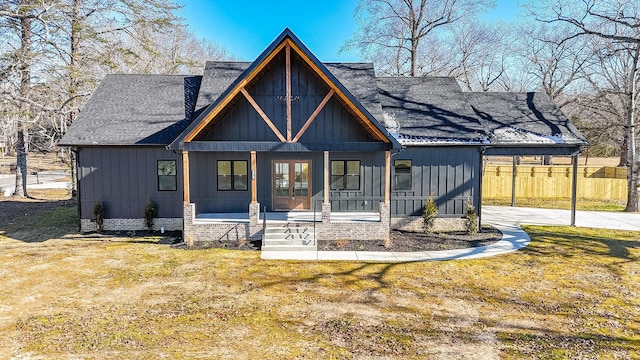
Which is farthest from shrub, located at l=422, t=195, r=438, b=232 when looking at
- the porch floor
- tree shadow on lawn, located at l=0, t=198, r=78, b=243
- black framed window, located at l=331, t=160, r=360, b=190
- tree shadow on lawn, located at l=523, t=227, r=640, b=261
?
tree shadow on lawn, located at l=0, t=198, r=78, b=243

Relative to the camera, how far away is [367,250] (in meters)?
11.5

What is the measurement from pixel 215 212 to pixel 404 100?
912 centimetres

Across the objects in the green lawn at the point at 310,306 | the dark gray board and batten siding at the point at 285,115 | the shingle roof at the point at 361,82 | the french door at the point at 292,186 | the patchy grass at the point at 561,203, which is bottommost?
the green lawn at the point at 310,306

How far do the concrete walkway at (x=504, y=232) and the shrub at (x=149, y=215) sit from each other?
5.16 meters

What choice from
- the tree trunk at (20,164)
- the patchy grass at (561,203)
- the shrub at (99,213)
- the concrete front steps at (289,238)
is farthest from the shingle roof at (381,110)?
the tree trunk at (20,164)

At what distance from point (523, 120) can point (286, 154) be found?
10.2 meters

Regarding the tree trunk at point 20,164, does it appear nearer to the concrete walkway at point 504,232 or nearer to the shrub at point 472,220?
the concrete walkway at point 504,232

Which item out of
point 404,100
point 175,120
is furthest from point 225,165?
point 404,100

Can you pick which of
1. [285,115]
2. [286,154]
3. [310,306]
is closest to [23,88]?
[286,154]

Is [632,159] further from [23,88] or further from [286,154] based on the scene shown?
[23,88]

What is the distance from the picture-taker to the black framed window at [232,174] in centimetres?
1394

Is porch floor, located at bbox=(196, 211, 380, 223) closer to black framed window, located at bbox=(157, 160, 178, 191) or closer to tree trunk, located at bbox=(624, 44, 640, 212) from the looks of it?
black framed window, located at bbox=(157, 160, 178, 191)

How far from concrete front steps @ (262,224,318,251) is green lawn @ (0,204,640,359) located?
0.89m

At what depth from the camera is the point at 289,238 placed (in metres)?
11.9
